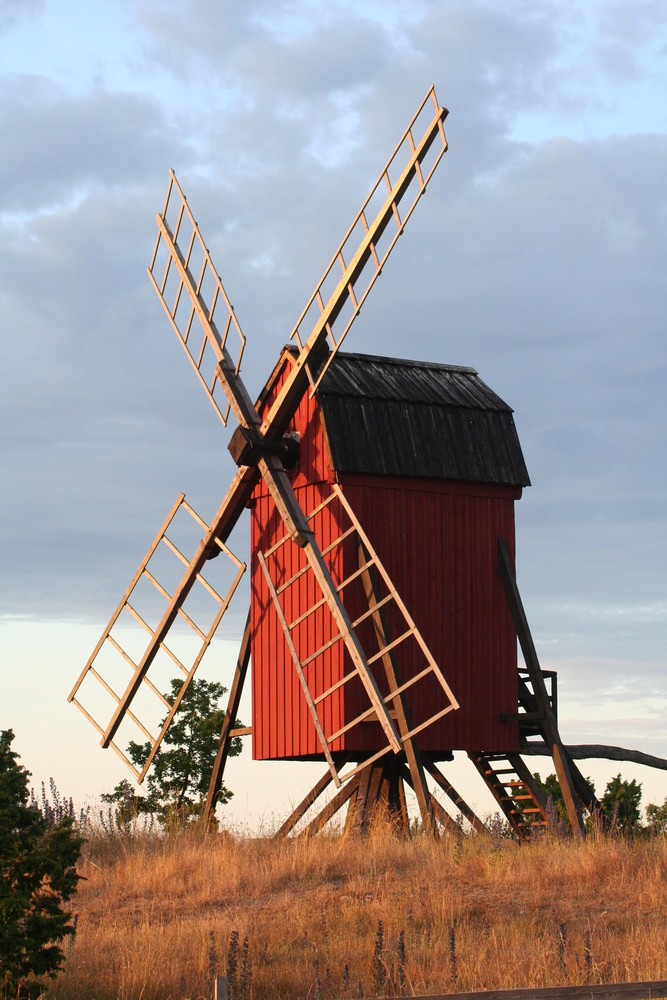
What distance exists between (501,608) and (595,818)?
3112 mm

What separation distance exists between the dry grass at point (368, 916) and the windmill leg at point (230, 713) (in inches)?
128

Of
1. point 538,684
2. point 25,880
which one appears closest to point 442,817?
point 538,684

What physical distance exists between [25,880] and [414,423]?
33.1 ft

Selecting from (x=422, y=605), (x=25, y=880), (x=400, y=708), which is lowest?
(x=25, y=880)

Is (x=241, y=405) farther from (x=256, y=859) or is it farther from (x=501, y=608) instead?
(x=256, y=859)

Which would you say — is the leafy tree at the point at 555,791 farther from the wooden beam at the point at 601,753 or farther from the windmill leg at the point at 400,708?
the windmill leg at the point at 400,708

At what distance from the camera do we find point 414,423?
67.0 ft

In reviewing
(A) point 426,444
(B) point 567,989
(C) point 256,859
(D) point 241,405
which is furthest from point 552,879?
(D) point 241,405

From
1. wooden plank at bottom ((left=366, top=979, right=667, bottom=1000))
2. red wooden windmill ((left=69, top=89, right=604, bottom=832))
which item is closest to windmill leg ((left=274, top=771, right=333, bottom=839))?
red wooden windmill ((left=69, top=89, right=604, bottom=832))

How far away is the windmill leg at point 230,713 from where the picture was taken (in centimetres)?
2170

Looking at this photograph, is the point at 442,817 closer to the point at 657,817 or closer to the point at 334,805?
the point at 334,805

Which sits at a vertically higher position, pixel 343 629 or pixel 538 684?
pixel 343 629

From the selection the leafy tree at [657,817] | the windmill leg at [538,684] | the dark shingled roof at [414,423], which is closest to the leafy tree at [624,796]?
the leafy tree at [657,817]

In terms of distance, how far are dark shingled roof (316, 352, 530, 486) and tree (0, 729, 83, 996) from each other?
26.9ft
